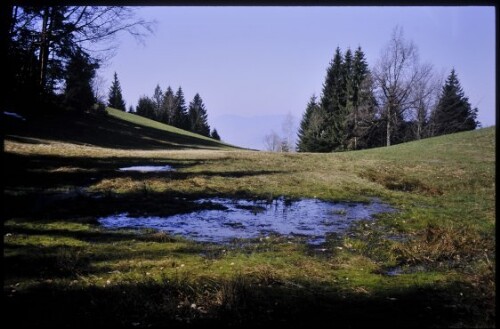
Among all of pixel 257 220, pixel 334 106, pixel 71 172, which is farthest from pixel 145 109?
pixel 257 220

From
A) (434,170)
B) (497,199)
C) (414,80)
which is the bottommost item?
(497,199)

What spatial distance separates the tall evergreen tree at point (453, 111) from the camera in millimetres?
50812

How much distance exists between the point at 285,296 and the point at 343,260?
2.12m

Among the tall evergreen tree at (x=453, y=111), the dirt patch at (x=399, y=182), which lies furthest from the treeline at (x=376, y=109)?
the dirt patch at (x=399, y=182)

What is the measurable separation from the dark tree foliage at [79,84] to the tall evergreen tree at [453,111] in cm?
4165

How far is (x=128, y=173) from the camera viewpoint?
47.6 feet

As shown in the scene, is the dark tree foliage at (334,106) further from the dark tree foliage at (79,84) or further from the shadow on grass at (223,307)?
the shadow on grass at (223,307)

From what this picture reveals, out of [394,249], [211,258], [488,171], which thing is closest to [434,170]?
[488,171]

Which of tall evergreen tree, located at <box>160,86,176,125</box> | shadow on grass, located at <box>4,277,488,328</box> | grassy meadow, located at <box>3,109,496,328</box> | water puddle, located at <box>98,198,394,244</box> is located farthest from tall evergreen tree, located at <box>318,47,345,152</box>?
shadow on grass, located at <box>4,277,488,328</box>

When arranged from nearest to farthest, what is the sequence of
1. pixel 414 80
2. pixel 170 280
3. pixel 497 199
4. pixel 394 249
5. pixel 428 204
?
pixel 497 199, pixel 170 280, pixel 394 249, pixel 428 204, pixel 414 80

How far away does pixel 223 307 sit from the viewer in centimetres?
431

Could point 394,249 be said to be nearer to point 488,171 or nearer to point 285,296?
point 285,296

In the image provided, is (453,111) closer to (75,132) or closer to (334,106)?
(334,106)

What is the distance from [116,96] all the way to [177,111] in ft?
42.0
